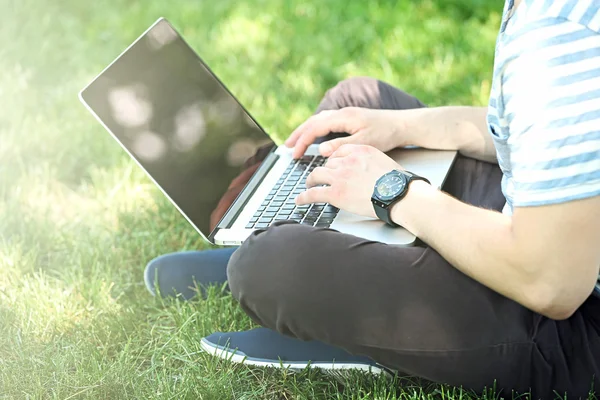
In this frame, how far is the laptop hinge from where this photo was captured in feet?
6.71

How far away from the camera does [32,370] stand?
6.50ft

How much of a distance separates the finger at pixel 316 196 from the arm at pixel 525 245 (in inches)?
9.4

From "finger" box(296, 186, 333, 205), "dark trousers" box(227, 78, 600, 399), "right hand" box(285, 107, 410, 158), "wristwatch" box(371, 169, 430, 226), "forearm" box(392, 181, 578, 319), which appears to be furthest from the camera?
"right hand" box(285, 107, 410, 158)

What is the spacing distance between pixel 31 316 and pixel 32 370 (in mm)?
227

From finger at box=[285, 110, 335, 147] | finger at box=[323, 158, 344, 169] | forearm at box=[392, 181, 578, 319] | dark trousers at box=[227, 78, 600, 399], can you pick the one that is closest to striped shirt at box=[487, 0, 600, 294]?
forearm at box=[392, 181, 578, 319]

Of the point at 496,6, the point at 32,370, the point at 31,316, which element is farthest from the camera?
the point at 496,6

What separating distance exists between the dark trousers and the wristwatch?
10 centimetres

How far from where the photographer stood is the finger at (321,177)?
1.88 m

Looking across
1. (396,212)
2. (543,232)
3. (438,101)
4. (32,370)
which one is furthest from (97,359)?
(438,101)

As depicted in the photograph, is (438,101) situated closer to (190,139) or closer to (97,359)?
(190,139)

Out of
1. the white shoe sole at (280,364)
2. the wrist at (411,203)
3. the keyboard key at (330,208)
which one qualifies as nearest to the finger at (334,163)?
the keyboard key at (330,208)

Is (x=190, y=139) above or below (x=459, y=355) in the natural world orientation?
above

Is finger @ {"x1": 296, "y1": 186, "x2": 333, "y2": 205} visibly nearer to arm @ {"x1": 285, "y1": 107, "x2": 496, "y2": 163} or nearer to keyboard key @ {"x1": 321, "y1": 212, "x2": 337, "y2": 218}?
keyboard key @ {"x1": 321, "y1": 212, "x2": 337, "y2": 218}

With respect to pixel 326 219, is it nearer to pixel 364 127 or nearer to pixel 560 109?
pixel 364 127
